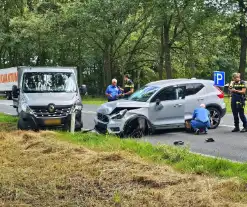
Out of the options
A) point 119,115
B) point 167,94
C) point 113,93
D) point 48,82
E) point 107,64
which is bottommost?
point 119,115

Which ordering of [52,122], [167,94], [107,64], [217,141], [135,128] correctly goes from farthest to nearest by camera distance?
[107,64], [167,94], [52,122], [135,128], [217,141]

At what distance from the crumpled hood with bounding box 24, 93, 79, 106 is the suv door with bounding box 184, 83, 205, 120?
3522 mm

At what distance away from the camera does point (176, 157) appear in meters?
8.52

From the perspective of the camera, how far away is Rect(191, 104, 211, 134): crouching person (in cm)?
1293

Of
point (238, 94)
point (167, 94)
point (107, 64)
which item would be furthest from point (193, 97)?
point (107, 64)

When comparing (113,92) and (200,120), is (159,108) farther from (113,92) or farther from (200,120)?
(113,92)

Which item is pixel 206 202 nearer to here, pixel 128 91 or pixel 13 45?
pixel 128 91

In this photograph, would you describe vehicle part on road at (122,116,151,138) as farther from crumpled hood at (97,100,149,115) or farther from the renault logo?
the renault logo

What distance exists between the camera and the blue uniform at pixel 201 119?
1293cm

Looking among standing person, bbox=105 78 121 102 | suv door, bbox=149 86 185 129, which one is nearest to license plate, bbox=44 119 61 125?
suv door, bbox=149 86 185 129

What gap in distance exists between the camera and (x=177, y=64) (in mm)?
42594

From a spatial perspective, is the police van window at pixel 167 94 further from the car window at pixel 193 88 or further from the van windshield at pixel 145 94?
the car window at pixel 193 88

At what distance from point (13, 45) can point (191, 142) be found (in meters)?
37.7

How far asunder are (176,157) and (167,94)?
200 inches
